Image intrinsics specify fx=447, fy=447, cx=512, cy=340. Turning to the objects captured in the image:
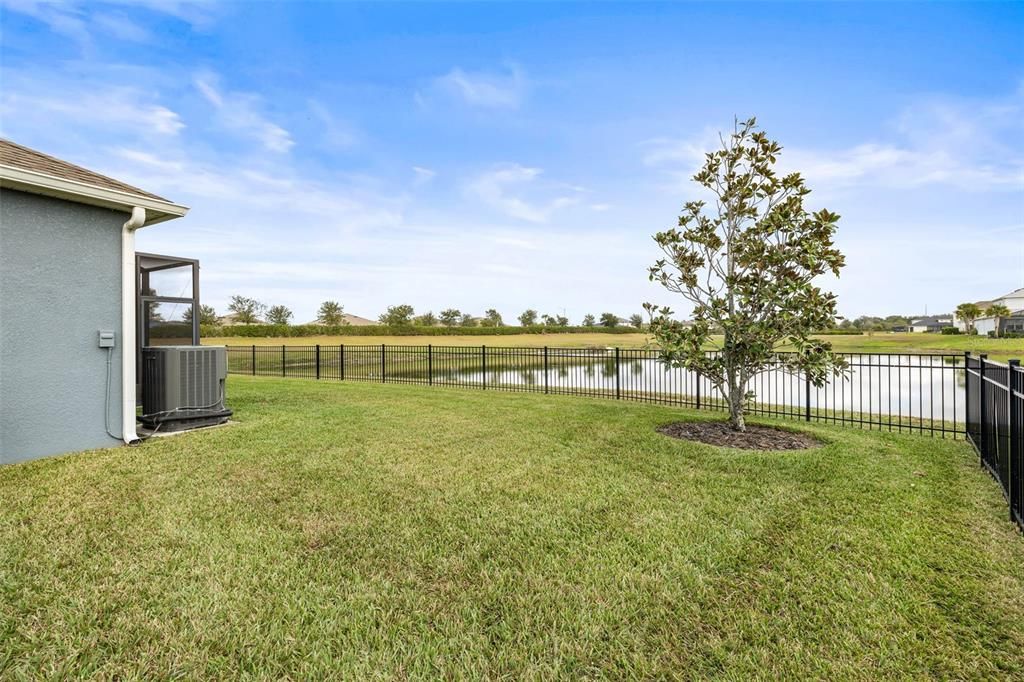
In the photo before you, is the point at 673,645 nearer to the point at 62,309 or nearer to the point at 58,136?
the point at 62,309

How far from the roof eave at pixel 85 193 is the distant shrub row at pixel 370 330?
15.8 meters

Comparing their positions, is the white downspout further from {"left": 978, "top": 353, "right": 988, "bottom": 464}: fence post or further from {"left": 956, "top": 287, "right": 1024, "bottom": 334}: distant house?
{"left": 956, "top": 287, "right": 1024, "bottom": 334}: distant house

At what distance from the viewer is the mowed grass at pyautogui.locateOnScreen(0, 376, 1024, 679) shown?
190cm

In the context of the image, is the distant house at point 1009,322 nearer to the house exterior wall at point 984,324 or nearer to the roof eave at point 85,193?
the house exterior wall at point 984,324

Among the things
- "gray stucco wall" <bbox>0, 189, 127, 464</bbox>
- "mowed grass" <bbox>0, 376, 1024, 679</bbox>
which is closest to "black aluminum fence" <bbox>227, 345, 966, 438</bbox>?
"mowed grass" <bbox>0, 376, 1024, 679</bbox>

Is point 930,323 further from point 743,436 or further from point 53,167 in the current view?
point 53,167

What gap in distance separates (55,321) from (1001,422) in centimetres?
929

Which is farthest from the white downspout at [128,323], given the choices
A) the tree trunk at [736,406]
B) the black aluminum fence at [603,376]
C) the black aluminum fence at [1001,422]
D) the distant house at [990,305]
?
the distant house at [990,305]

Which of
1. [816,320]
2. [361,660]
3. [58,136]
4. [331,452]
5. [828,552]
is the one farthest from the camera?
[58,136]

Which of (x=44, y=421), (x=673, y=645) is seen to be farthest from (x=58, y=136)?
(x=673, y=645)

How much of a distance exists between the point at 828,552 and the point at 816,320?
3.74 meters

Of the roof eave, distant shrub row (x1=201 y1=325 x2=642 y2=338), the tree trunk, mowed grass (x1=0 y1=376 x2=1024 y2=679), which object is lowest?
mowed grass (x1=0 y1=376 x2=1024 y2=679)

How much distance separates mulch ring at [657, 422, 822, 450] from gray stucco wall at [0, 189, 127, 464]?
23.1ft

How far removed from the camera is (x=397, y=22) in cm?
983
